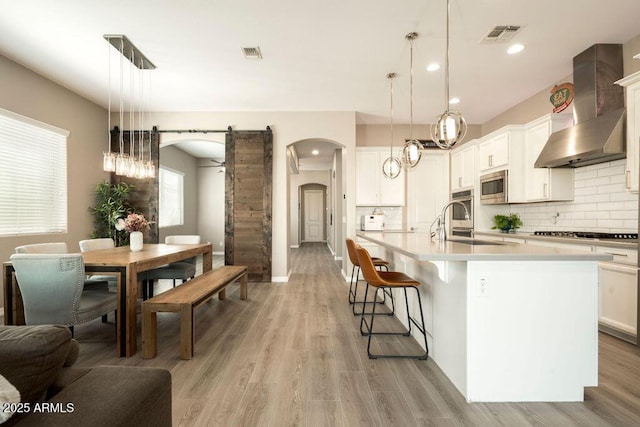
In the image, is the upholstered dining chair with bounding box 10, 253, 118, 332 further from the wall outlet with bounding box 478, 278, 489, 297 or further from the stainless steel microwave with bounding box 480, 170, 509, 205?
the stainless steel microwave with bounding box 480, 170, 509, 205

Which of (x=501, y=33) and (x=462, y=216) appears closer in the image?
(x=501, y=33)

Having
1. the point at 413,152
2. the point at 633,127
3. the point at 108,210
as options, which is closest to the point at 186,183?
the point at 108,210

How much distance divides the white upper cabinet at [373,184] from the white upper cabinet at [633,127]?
3.26 meters

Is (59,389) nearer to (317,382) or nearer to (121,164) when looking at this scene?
(317,382)

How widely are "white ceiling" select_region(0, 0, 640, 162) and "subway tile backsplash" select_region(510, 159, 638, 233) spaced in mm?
1364

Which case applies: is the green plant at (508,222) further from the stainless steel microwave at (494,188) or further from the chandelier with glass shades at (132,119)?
the chandelier with glass shades at (132,119)

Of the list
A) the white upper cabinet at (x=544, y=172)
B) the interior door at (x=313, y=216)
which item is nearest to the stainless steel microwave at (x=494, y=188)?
the white upper cabinet at (x=544, y=172)

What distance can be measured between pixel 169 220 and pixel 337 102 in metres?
5.27

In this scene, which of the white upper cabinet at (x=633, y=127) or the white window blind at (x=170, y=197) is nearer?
the white upper cabinet at (x=633, y=127)

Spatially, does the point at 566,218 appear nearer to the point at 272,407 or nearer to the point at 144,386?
the point at 272,407

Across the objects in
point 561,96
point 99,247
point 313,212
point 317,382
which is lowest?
point 317,382

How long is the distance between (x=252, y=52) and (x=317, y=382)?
3349mm

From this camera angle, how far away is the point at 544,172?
3.94m

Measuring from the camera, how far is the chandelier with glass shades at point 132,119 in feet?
10.1
